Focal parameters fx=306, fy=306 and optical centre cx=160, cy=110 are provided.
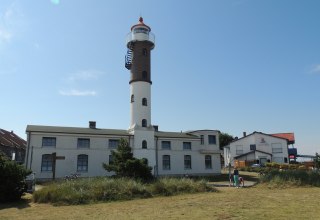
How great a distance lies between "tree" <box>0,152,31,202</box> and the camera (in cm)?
1745

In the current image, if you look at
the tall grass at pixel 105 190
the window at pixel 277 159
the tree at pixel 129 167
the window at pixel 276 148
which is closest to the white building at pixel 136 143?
the tree at pixel 129 167

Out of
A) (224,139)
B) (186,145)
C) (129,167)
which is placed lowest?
(129,167)

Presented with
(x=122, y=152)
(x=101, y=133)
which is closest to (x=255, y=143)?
(x=101, y=133)

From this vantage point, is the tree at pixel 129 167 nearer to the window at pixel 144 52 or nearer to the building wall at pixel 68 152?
the building wall at pixel 68 152

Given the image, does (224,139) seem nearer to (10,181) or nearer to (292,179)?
(292,179)

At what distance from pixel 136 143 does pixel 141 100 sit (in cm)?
555

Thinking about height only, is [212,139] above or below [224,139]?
below

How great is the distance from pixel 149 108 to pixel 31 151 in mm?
14980

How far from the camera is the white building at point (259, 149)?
58.0 metres

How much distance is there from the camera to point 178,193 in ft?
66.4

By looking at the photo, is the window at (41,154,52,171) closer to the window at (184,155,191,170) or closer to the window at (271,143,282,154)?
the window at (184,155,191,170)

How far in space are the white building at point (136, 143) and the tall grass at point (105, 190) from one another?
57.8 feet

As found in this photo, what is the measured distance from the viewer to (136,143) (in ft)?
128

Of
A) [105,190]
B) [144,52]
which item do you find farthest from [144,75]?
[105,190]
